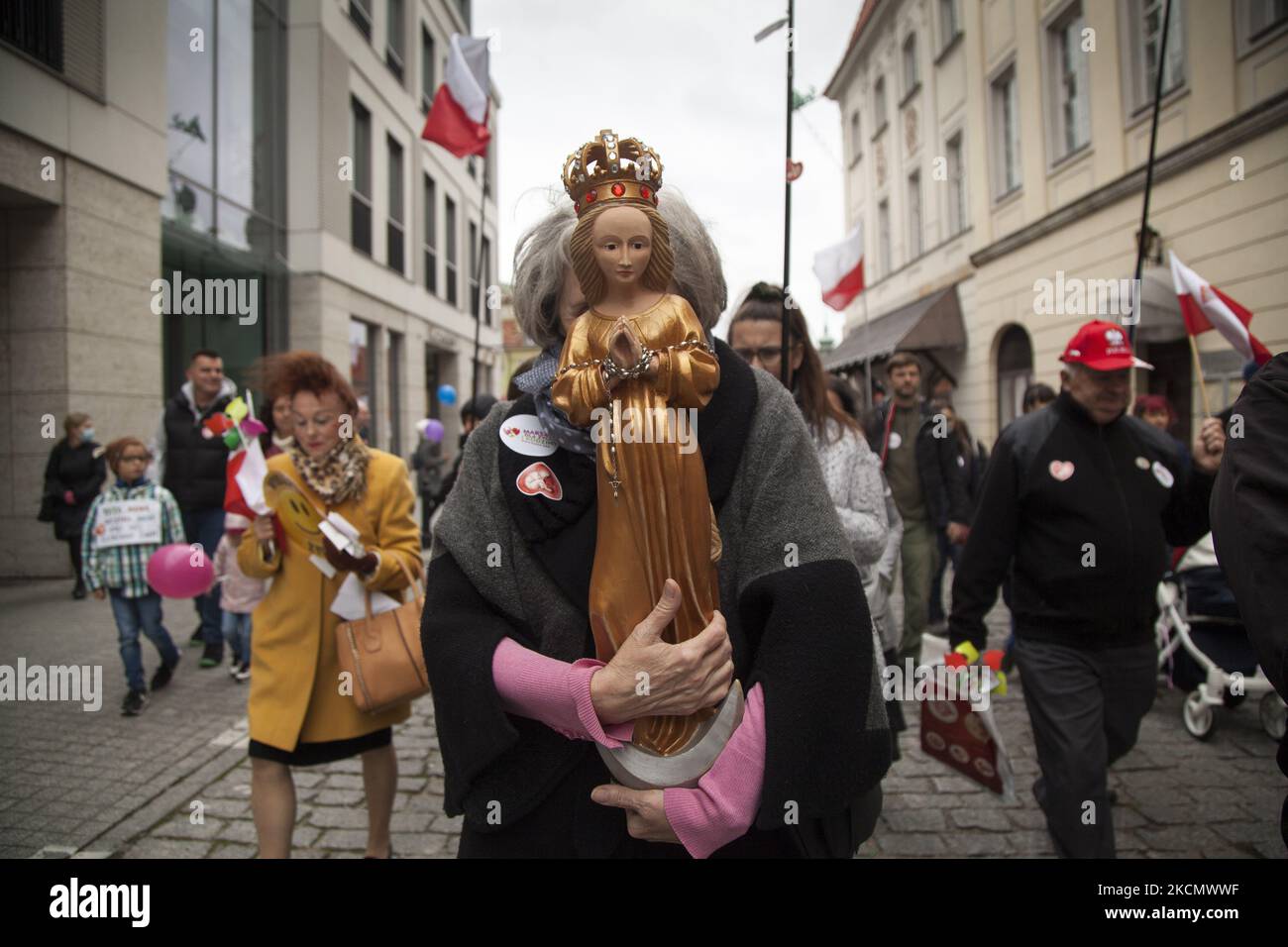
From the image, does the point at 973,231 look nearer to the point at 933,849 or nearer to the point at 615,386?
the point at 933,849

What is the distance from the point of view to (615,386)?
3.91ft

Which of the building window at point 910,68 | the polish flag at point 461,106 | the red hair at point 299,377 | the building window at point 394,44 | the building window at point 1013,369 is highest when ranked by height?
the building window at point 394,44

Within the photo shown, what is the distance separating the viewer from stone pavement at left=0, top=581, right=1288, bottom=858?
124 inches

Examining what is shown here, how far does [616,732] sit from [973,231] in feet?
46.2

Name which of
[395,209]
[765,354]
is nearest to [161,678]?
[765,354]

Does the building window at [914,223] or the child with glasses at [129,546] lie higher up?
the building window at [914,223]

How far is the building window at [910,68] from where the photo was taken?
36.1ft

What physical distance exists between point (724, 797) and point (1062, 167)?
34.4 feet

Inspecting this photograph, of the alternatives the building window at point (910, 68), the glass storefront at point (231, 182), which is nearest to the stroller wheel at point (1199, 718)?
the glass storefront at point (231, 182)

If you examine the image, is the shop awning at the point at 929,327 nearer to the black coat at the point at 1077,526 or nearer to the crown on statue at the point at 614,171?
the black coat at the point at 1077,526

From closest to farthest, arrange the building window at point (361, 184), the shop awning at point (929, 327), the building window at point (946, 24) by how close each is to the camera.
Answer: the building window at point (946, 24), the building window at point (361, 184), the shop awning at point (929, 327)

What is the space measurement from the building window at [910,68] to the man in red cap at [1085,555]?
387 inches

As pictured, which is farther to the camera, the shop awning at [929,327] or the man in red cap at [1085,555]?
the shop awning at [929,327]
